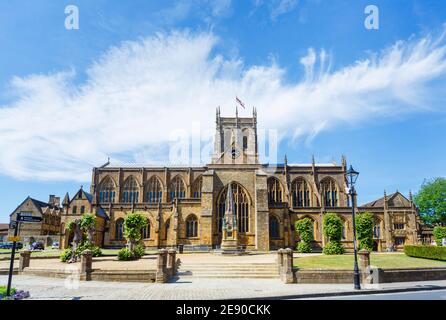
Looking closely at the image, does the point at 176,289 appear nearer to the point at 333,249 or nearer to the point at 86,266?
the point at 86,266

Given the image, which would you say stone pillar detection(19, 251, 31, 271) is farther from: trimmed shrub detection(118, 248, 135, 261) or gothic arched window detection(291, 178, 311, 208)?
gothic arched window detection(291, 178, 311, 208)

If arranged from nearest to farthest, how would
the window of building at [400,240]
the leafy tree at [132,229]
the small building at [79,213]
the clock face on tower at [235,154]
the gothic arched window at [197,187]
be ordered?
the leafy tree at [132,229] → the small building at [79,213] → the window of building at [400,240] → the clock face on tower at [235,154] → the gothic arched window at [197,187]

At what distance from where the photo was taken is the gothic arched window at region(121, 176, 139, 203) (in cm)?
5631

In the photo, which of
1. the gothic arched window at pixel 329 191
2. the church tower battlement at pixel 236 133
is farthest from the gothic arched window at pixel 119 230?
the gothic arched window at pixel 329 191

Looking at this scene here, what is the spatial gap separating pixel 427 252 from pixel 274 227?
19.2 meters

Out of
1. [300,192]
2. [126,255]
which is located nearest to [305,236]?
[300,192]

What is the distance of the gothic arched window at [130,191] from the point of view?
2217 inches

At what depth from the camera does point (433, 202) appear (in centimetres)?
5750

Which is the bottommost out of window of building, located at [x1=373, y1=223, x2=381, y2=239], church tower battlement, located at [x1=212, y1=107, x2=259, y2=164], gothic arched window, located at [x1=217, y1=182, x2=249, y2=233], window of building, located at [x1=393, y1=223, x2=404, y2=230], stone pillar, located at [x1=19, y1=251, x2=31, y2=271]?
stone pillar, located at [x1=19, y1=251, x2=31, y2=271]

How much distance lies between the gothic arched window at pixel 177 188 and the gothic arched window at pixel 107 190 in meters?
10.6

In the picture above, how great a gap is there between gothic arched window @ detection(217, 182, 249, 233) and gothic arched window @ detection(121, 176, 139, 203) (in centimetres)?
2091

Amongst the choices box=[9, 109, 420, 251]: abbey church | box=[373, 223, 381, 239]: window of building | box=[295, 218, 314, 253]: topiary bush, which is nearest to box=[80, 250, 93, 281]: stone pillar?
box=[9, 109, 420, 251]: abbey church

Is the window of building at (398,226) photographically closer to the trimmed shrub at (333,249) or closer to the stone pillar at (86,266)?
the trimmed shrub at (333,249)

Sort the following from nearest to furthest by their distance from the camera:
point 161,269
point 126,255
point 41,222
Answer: point 161,269 → point 126,255 → point 41,222
